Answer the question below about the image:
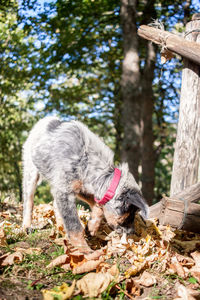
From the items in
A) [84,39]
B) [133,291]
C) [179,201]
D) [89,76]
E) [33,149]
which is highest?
[84,39]

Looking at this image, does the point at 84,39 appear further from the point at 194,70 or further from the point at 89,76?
the point at 194,70

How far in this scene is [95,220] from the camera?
3770 mm

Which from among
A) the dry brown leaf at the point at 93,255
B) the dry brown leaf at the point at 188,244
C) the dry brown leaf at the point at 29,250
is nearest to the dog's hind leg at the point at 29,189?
the dry brown leaf at the point at 29,250

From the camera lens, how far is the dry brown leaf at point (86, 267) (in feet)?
8.19

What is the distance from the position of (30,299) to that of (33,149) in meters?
2.36

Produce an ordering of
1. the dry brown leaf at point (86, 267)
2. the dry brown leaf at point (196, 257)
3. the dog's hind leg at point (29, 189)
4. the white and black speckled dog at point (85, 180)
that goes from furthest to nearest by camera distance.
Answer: the dog's hind leg at point (29, 189) → the white and black speckled dog at point (85, 180) → the dry brown leaf at point (196, 257) → the dry brown leaf at point (86, 267)

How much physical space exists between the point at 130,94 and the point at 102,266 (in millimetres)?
5335

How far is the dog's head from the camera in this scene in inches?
132

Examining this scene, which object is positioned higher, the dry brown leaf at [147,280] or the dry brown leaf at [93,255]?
the dry brown leaf at [93,255]

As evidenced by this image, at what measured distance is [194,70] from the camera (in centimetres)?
395

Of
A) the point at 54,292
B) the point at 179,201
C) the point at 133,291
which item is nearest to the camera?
the point at 54,292

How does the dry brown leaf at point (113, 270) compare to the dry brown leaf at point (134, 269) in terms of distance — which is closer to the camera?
the dry brown leaf at point (113, 270)

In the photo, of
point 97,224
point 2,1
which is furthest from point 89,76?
point 97,224

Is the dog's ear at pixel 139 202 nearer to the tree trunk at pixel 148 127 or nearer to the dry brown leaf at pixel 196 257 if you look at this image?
the dry brown leaf at pixel 196 257
